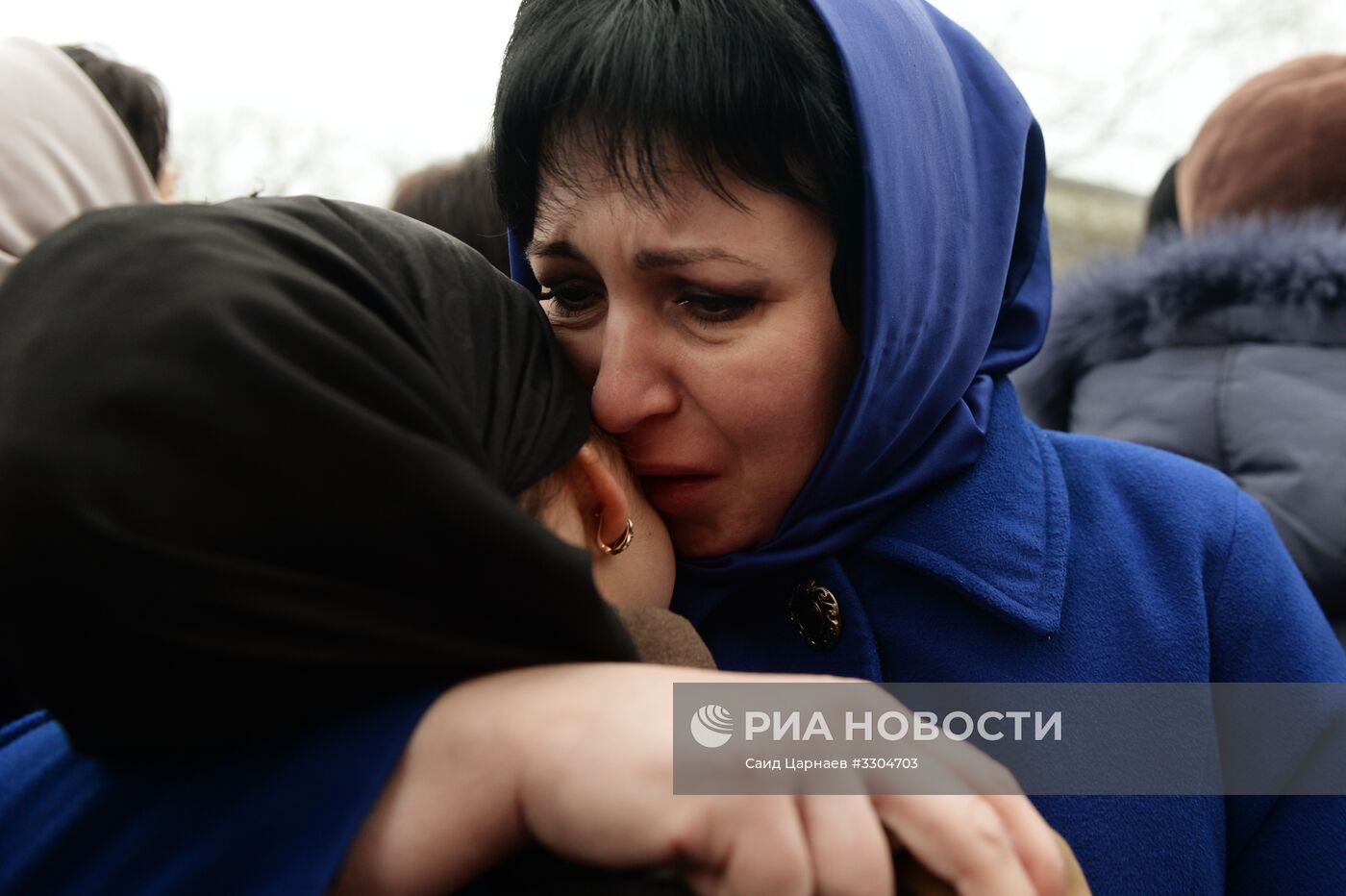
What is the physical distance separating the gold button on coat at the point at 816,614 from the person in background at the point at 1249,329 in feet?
3.68

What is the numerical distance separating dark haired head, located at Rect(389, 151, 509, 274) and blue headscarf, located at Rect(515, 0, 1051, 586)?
5.13 feet

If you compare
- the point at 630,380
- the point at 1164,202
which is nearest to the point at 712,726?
the point at 630,380

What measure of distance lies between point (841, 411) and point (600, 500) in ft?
1.63

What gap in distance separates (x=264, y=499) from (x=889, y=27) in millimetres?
1215

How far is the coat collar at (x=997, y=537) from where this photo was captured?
57.1 inches

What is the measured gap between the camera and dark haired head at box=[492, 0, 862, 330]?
54.9 inches

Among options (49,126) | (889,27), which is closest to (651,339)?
(889,27)

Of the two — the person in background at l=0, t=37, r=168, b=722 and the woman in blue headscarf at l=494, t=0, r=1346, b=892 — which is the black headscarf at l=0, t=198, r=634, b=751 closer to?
the woman in blue headscarf at l=494, t=0, r=1346, b=892

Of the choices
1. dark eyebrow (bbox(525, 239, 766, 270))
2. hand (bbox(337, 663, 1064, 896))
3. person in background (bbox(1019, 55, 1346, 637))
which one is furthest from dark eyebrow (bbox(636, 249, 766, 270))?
person in background (bbox(1019, 55, 1346, 637))

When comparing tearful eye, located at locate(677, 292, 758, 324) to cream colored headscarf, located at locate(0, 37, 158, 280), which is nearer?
tearful eye, located at locate(677, 292, 758, 324)

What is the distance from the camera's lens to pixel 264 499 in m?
0.78

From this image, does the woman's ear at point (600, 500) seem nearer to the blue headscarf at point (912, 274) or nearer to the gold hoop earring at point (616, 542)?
the gold hoop earring at point (616, 542)

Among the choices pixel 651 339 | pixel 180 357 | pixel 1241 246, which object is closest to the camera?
pixel 180 357

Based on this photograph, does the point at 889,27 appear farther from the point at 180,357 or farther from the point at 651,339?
the point at 180,357
